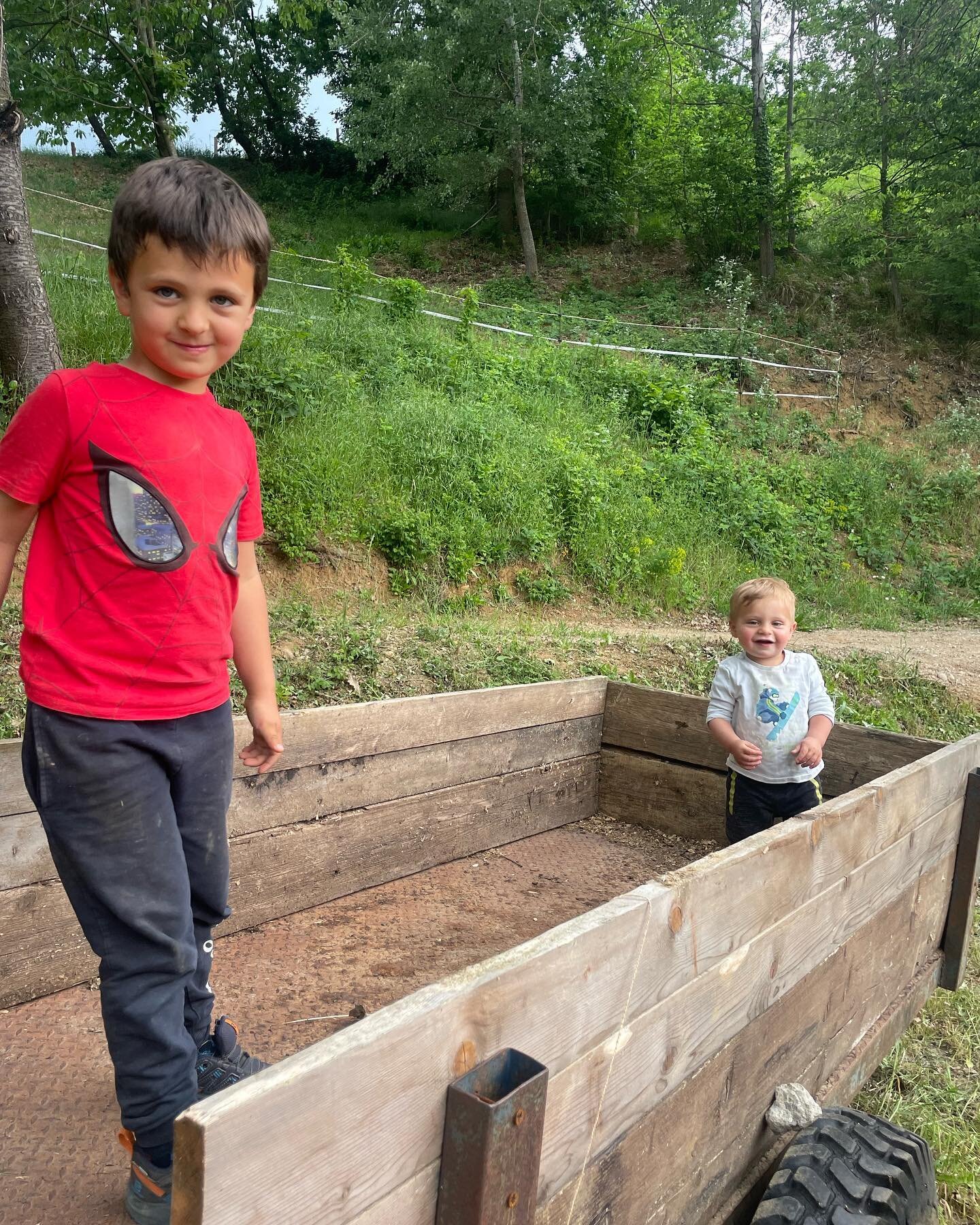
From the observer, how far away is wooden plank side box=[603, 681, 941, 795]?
11.8 ft

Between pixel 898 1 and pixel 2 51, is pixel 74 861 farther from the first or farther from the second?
pixel 898 1

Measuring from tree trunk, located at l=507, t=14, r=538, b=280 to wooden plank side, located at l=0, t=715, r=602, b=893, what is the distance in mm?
19864

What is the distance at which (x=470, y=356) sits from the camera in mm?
11508

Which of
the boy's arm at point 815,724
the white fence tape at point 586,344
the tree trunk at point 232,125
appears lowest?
the boy's arm at point 815,724

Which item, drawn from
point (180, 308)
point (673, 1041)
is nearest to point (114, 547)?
point (180, 308)

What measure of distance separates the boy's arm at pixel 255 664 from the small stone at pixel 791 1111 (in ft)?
4.34

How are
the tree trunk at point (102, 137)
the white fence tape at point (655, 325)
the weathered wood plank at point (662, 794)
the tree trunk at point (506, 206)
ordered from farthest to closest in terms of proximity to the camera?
the tree trunk at point (102, 137) < the tree trunk at point (506, 206) < the white fence tape at point (655, 325) < the weathered wood plank at point (662, 794)

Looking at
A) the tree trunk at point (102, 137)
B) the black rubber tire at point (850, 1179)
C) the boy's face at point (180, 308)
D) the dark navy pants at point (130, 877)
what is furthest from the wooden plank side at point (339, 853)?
the tree trunk at point (102, 137)

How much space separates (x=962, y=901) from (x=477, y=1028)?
2.67m

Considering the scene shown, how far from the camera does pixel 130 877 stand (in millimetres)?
1566

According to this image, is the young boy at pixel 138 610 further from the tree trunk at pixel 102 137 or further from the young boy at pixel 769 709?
the tree trunk at pixel 102 137

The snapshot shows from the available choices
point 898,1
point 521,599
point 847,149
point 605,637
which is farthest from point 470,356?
point 898,1

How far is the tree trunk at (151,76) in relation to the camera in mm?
9266

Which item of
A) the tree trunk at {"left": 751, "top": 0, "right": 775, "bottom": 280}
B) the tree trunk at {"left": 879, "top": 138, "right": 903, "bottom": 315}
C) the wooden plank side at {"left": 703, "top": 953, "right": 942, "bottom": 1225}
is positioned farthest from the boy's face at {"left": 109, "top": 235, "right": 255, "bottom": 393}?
→ the tree trunk at {"left": 751, "top": 0, "right": 775, "bottom": 280}
